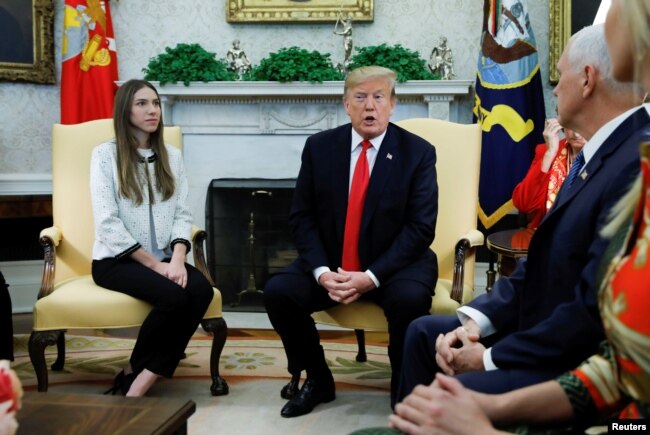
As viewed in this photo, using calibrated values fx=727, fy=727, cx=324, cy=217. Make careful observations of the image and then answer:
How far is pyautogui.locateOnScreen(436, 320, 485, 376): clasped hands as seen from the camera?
6.48 feet

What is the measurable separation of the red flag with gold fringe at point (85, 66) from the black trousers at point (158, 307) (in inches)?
90.5

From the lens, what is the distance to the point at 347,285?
119 inches

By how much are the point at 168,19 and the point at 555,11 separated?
2.88 meters

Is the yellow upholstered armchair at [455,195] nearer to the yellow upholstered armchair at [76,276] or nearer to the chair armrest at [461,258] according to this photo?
the chair armrest at [461,258]

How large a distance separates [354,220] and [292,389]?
83 centimetres

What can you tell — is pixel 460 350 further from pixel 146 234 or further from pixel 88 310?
pixel 146 234

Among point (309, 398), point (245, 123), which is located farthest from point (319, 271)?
point (245, 123)

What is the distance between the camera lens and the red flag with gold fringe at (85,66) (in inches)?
207

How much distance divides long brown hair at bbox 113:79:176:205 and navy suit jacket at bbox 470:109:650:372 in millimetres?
2123

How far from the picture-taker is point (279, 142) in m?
5.33

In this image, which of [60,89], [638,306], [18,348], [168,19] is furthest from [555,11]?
[638,306]

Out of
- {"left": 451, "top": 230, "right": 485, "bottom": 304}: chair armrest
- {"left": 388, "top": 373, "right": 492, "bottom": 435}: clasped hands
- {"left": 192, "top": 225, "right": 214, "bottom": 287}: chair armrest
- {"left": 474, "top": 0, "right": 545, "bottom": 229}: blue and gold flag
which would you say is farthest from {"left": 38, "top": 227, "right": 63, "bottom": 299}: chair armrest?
{"left": 474, "top": 0, "right": 545, "bottom": 229}: blue and gold flag

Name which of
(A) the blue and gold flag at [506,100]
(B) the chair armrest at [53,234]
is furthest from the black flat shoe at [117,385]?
(A) the blue and gold flag at [506,100]

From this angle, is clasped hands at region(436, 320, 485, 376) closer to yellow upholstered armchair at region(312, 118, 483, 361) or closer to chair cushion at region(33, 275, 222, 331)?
yellow upholstered armchair at region(312, 118, 483, 361)
